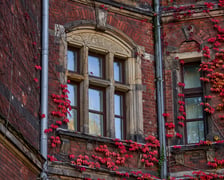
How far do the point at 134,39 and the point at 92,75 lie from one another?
1433mm

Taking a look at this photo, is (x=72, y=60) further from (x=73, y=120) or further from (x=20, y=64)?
(x=20, y=64)

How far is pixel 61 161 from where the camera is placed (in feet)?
46.9

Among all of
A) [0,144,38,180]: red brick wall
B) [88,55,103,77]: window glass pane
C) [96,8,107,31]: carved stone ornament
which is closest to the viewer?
[0,144,38,180]: red brick wall

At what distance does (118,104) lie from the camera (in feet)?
52.9

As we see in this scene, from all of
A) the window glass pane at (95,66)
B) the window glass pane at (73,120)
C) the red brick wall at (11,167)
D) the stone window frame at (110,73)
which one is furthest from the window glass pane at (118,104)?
the red brick wall at (11,167)

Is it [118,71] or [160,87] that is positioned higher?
[118,71]

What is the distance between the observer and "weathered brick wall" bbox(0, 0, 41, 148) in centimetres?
1234

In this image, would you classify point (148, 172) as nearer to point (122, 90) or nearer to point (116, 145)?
point (116, 145)

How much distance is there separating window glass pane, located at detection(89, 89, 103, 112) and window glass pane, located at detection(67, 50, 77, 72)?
63 centimetres

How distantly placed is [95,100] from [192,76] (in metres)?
2.45

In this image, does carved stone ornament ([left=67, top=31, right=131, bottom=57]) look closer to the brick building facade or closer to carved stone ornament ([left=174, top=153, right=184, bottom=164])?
the brick building facade

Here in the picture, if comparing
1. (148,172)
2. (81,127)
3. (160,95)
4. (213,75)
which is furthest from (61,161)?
(213,75)

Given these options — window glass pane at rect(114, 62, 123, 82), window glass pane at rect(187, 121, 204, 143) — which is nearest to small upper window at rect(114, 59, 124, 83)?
window glass pane at rect(114, 62, 123, 82)

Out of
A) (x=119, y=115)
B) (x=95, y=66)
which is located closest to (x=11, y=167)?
(x=119, y=115)
